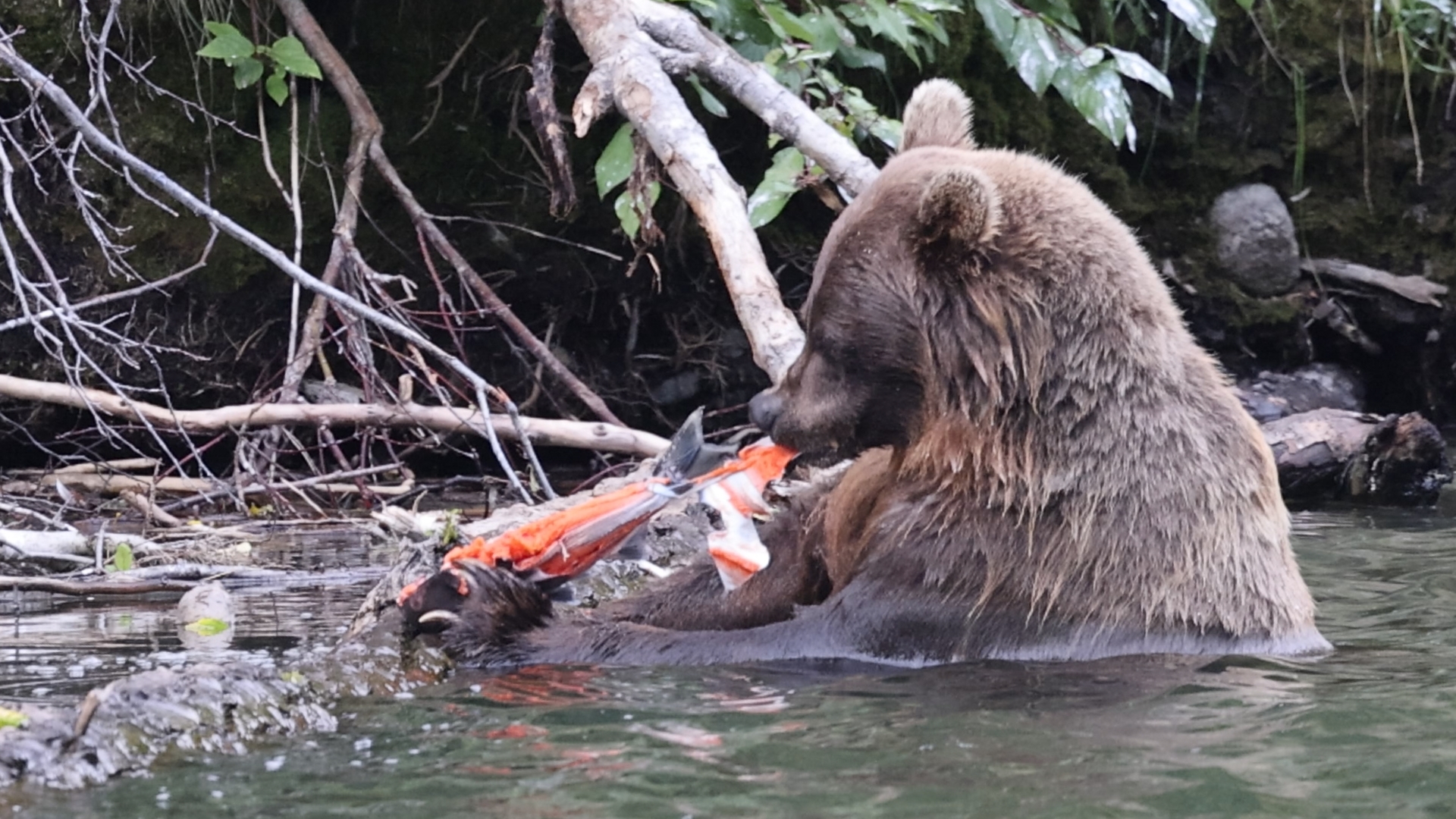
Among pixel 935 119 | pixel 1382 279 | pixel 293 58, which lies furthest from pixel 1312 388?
pixel 293 58

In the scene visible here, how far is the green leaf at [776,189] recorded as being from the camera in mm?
5676

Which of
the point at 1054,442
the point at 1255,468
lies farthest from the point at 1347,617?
the point at 1054,442

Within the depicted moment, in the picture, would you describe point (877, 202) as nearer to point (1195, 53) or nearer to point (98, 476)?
point (98, 476)

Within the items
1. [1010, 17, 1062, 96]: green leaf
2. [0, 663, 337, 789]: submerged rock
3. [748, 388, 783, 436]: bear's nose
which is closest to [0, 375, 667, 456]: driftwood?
[748, 388, 783, 436]: bear's nose

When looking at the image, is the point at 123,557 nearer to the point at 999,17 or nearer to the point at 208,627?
the point at 208,627

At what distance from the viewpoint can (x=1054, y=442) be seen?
4.12m

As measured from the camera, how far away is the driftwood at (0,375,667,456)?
252 inches

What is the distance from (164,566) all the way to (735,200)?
233 cm

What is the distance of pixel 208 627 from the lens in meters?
4.51

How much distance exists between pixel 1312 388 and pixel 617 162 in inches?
237

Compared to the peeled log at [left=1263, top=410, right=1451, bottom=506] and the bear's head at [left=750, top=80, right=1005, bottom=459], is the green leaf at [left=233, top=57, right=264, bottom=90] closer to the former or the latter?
the bear's head at [left=750, top=80, right=1005, bottom=459]

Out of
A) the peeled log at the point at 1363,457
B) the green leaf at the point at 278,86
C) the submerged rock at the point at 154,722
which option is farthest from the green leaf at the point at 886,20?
the submerged rock at the point at 154,722

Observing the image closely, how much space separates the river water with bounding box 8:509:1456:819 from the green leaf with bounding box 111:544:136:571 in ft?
6.51

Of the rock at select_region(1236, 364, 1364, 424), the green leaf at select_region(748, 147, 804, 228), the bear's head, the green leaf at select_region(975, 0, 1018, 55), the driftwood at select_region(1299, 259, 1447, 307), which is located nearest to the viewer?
the bear's head
